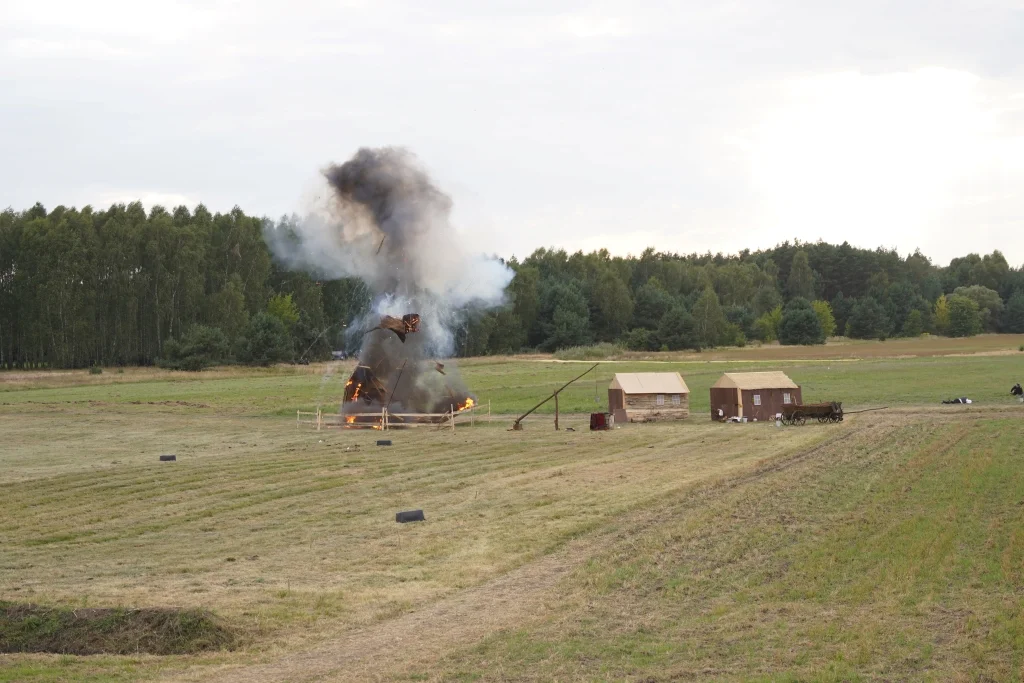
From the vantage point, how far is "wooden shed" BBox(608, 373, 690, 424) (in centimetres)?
5778

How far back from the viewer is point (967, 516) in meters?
24.3

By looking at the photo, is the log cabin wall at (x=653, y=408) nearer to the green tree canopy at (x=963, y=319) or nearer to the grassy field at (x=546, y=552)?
the grassy field at (x=546, y=552)

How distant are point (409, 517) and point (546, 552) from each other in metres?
5.22

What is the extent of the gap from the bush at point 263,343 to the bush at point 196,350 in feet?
8.08

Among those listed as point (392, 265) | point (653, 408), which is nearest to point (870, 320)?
point (653, 408)

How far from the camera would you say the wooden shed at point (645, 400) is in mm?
57781

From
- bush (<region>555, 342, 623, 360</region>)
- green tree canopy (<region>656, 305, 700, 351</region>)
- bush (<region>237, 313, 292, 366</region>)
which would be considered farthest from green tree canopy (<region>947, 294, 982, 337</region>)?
bush (<region>237, 313, 292, 366</region>)

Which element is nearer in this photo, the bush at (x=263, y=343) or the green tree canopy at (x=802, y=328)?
the bush at (x=263, y=343)

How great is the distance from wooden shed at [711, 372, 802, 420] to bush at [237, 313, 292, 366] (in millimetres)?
69007

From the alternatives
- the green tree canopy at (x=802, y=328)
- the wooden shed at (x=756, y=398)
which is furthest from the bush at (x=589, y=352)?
the wooden shed at (x=756, y=398)

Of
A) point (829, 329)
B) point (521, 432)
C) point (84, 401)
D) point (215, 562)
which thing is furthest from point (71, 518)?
point (829, 329)

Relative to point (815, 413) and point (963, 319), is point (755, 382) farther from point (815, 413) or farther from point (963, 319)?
point (963, 319)

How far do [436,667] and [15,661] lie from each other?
20.3ft

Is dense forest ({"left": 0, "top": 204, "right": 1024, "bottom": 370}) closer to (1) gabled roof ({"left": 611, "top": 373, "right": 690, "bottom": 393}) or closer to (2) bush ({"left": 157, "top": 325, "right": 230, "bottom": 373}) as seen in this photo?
(2) bush ({"left": 157, "top": 325, "right": 230, "bottom": 373})
